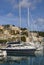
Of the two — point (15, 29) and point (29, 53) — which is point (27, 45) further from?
point (15, 29)

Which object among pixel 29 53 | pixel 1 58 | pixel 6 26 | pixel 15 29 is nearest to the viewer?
pixel 1 58

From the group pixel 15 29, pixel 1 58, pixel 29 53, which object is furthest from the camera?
pixel 15 29

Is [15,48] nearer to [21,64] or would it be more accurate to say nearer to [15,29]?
[21,64]

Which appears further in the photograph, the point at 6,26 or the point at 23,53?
the point at 6,26

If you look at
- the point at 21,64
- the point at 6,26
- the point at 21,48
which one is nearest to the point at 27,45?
the point at 21,48

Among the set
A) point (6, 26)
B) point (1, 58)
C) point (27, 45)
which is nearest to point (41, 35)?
point (6, 26)

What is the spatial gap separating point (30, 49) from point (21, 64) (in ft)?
48.8

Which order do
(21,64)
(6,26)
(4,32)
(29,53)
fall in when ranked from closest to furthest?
(21,64), (29,53), (4,32), (6,26)

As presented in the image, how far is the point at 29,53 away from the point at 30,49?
0.86m

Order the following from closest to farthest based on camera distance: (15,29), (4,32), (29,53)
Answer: (29,53), (4,32), (15,29)

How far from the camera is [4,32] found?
10488 cm

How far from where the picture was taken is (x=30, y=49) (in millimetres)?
48406

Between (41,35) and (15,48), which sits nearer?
(15,48)

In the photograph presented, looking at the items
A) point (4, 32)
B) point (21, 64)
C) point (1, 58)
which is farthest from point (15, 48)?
point (4, 32)
